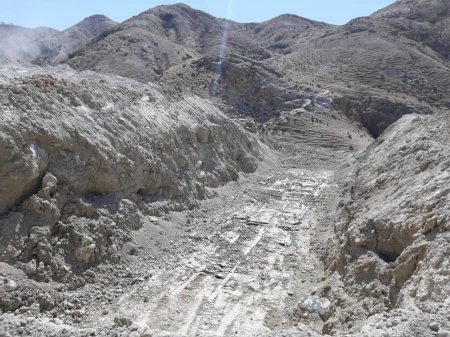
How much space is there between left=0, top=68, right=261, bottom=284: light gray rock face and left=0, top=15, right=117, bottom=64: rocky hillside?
64.5 m

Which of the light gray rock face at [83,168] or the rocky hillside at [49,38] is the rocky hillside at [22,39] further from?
the light gray rock face at [83,168]

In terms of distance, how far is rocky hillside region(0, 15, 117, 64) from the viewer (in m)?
77.7

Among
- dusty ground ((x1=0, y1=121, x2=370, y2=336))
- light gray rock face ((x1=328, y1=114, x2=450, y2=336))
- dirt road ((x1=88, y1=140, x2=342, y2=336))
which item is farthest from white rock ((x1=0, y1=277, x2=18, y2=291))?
light gray rock face ((x1=328, y1=114, x2=450, y2=336))

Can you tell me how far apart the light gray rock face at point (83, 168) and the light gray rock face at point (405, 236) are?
182 inches

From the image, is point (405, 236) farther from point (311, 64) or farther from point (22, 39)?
point (22, 39)

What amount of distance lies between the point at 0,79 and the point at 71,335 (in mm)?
6640

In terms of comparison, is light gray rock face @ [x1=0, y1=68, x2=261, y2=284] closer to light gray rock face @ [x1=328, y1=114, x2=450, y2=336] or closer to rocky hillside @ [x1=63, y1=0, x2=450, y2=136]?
light gray rock face @ [x1=328, y1=114, x2=450, y2=336]

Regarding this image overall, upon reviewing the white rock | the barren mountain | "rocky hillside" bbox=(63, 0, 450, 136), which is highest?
"rocky hillside" bbox=(63, 0, 450, 136)

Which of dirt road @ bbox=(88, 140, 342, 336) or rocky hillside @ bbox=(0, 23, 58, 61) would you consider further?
rocky hillside @ bbox=(0, 23, 58, 61)

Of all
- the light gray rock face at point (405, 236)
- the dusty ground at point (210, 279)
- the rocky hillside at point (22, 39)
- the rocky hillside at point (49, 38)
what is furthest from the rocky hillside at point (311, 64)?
the rocky hillside at point (22, 39)

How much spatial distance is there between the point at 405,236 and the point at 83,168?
649 centimetres

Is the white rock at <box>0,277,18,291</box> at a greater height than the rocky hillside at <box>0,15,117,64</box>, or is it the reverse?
the rocky hillside at <box>0,15,117,64</box>

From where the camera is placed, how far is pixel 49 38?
88188mm

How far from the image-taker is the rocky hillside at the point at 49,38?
77.7 metres
